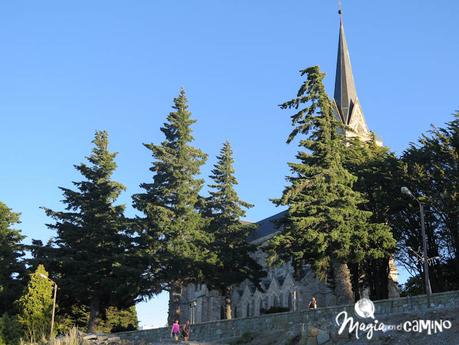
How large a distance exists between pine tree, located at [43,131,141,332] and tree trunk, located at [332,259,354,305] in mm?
12774

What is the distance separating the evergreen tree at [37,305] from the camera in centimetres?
3662

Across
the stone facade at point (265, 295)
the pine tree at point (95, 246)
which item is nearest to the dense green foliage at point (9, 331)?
the pine tree at point (95, 246)

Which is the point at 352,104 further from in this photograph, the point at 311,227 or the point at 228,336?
the point at 228,336

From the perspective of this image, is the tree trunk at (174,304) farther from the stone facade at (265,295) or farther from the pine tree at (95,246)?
the stone facade at (265,295)

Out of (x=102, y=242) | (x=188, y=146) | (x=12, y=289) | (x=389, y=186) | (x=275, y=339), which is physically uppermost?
(x=188, y=146)

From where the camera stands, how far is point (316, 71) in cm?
3828

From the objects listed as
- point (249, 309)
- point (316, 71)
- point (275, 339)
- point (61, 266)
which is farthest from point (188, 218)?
point (249, 309)

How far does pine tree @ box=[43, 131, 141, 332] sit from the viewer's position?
40.3 meters

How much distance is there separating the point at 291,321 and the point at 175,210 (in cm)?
1735

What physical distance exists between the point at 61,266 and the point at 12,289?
414cm

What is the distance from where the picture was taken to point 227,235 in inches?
1823

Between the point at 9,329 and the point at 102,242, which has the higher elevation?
the point at 102,242

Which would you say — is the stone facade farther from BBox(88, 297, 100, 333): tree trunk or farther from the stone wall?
the stone wall

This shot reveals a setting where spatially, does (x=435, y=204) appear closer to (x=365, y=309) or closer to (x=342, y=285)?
(x=342, y=285)
